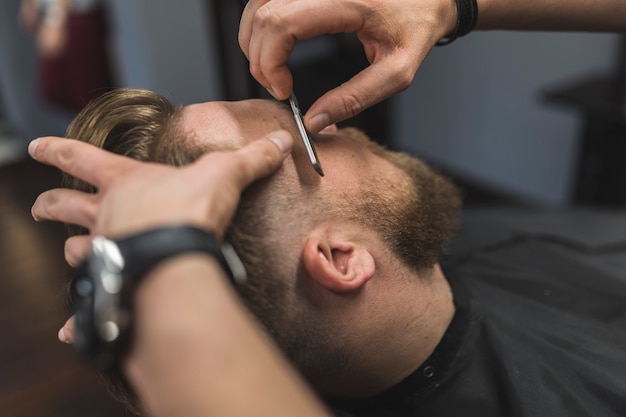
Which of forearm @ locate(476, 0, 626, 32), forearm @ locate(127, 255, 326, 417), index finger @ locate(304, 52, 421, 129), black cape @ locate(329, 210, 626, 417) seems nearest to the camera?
forearm @ locate(127, 255, 326, 417)

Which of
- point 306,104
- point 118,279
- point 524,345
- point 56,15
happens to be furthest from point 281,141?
point 56,15

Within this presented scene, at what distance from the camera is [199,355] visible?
569 mm

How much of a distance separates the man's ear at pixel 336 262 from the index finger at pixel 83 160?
0.98 ft

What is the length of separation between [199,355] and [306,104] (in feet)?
7.39

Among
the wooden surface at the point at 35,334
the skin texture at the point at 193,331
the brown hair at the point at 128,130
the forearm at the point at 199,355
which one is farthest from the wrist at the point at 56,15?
the forearm at the point at 199,355

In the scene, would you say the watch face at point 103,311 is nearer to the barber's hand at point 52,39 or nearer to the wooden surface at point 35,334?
the wooden surface at point 35,334

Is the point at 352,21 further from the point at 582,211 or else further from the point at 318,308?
the point at 582,211

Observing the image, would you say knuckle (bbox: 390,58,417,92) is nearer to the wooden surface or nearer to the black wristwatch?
the black wristwatch

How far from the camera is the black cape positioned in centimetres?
102

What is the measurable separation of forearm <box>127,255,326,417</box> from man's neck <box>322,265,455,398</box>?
38 cm

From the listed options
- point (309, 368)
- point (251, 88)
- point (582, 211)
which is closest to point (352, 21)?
point (309, 368)

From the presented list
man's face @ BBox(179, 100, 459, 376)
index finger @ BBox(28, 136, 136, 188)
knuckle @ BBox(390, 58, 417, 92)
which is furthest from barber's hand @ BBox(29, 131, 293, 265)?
knuckle @ BBox(390, 58, 417, 92)

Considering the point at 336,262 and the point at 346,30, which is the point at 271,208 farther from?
the point at 346,30

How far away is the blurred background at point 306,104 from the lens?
7.11ft
